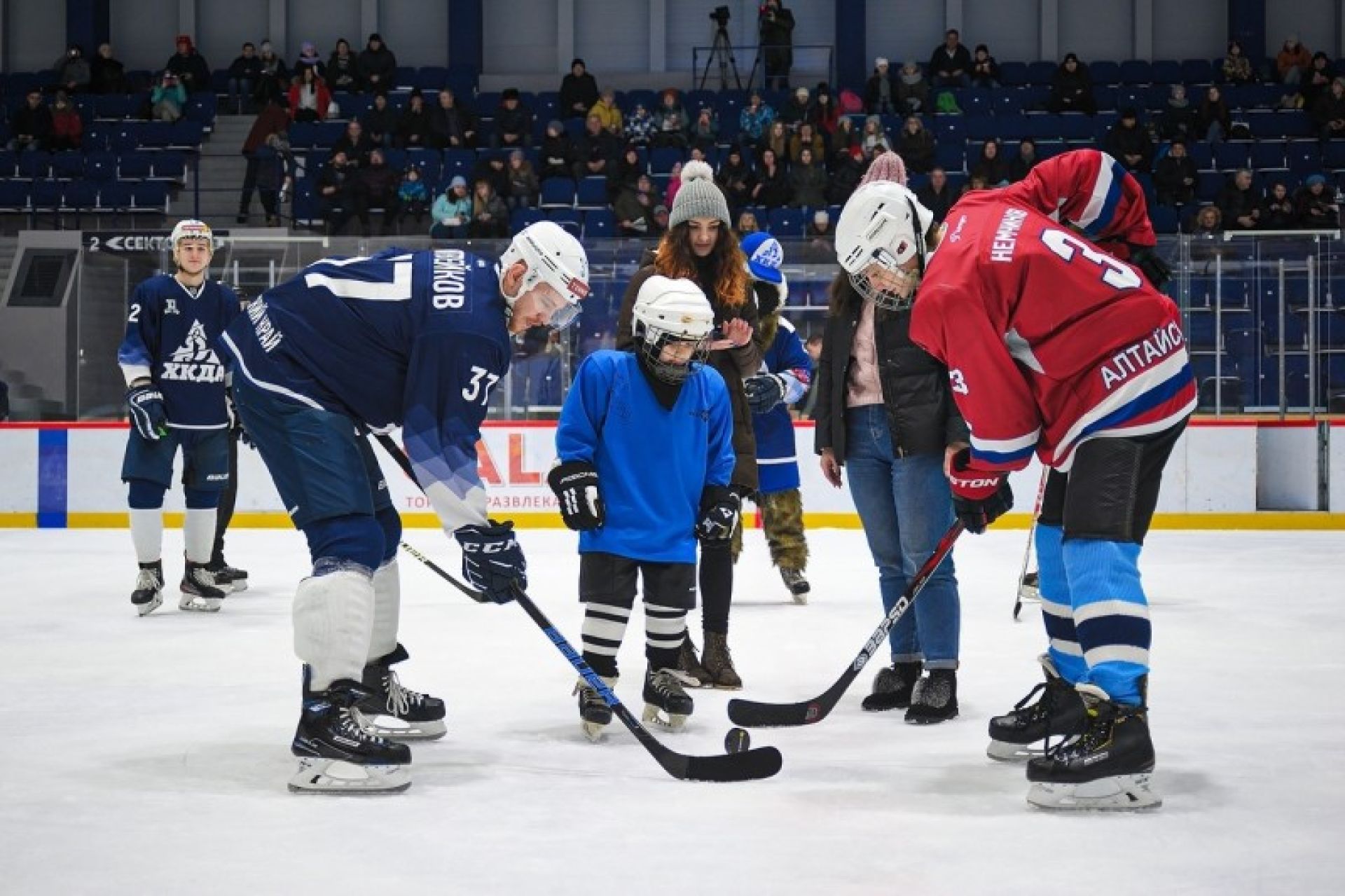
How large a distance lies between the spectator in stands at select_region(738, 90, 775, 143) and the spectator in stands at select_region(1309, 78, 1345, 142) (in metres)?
4.93

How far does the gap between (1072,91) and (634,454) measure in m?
12.5

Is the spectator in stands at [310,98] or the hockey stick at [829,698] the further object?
the spectator in stands at [310,98]

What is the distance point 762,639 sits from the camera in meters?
5.08

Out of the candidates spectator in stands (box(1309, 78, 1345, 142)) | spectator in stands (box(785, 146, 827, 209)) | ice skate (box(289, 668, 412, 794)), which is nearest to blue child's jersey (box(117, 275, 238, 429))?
ice skate (box(289, 668, 412, 794))

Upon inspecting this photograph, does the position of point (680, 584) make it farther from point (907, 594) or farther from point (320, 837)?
point (320, 837)

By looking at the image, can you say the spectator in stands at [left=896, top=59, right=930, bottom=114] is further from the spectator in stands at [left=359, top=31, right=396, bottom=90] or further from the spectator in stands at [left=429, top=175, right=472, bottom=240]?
the spectator in stands at [left=359, top=31, right=396, bottom=90]

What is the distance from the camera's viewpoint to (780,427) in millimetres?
5875

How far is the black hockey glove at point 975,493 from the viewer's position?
123 inches

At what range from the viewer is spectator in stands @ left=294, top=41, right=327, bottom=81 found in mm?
15688

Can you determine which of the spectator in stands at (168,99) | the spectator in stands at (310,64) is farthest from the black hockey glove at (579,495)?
the spectator in stands at (168,99)

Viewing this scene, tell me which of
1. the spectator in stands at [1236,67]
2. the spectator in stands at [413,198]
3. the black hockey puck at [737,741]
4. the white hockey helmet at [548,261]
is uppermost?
the spectator in stands at [1236,67]

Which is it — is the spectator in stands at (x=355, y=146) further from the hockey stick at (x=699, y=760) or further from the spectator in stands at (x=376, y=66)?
the hockey stick at (x=699, y=760)

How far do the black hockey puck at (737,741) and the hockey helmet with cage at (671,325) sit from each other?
2.74 ft

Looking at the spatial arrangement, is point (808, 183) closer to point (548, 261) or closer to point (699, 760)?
point (548, 261)
